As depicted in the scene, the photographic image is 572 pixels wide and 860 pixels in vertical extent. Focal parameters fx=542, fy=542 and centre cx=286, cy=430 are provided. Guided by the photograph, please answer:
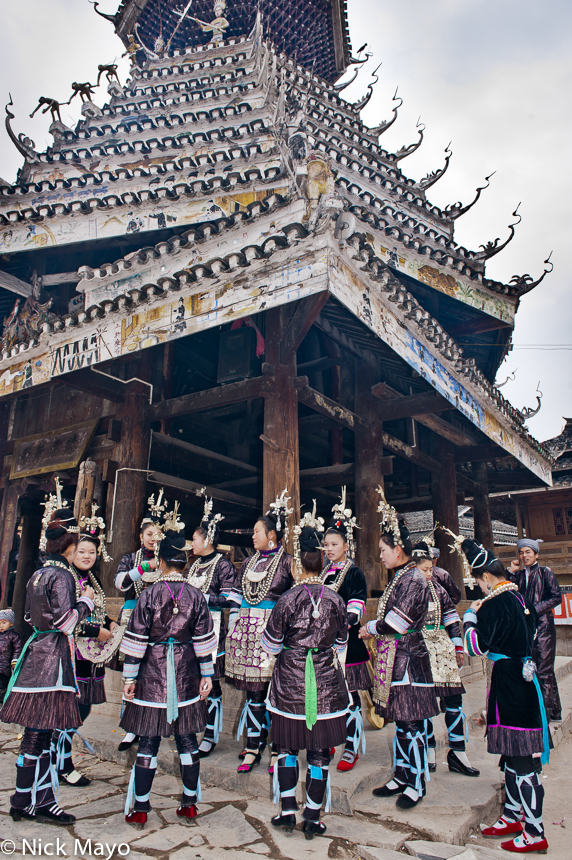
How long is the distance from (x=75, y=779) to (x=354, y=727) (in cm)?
244

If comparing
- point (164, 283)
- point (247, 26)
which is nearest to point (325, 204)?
point (164, 283)

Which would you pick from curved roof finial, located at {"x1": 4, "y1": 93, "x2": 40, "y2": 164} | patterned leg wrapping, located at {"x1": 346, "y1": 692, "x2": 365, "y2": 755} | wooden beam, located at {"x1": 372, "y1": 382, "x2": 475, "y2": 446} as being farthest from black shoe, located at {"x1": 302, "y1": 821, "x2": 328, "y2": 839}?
curved roof finial, located at {"x1": 4, "y1": 93, "x2": 40, "y2": 164}

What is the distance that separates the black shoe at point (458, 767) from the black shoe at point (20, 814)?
11.3 feet

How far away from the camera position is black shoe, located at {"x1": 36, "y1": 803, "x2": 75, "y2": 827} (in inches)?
149

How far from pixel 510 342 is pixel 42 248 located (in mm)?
9511

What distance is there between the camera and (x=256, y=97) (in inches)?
526

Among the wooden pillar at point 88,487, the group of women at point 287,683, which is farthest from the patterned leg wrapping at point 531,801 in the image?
the wooden pillar at point 88,487

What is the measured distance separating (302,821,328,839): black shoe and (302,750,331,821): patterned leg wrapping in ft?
0.09

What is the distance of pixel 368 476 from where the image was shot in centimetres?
859

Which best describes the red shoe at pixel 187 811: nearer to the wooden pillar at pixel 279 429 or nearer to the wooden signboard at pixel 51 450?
the wooden pillar at pixel 279 429

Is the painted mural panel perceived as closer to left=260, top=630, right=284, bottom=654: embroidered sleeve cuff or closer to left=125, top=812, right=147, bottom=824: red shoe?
left=260, top=630, right=284, bottom=654: embroidered sleeve cuff

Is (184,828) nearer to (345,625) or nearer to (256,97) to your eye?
(345,625)
